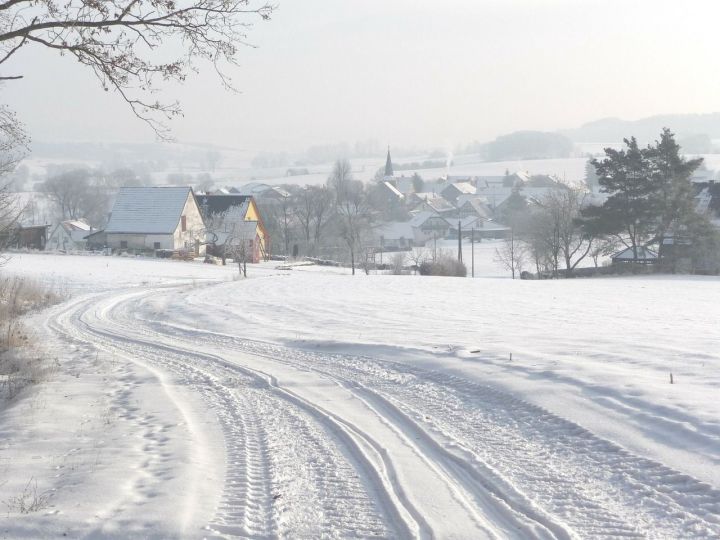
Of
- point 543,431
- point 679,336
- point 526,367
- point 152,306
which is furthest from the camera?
point 152,306

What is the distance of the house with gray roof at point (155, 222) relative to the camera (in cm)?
6794

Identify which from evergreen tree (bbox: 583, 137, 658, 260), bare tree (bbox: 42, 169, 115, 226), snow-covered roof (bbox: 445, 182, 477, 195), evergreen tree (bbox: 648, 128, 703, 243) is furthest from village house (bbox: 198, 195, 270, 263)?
snow-covered roof (bbox: 445, 182, 477, 195)

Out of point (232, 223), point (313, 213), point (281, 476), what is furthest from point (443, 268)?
point (281, 476)

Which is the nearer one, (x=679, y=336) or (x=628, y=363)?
(x=628, y=363)

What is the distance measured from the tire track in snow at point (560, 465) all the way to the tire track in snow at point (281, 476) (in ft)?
3.88

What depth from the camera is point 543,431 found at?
7680 millimetres

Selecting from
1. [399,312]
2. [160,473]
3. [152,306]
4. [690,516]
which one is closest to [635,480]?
[690,516]

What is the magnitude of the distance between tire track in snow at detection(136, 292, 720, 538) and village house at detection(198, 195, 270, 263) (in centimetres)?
5837

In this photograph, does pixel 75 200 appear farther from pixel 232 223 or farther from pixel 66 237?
pixel 232 223

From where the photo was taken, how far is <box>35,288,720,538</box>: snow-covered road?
530 centimetres

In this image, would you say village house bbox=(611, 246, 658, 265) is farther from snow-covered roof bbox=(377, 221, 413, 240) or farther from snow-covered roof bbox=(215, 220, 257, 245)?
snow-covered roof bbox=(377, 221, 413, 240)

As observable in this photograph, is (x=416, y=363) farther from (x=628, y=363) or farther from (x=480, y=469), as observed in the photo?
(x=480, y=469)

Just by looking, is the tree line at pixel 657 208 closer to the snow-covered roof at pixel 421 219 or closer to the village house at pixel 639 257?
the village house at pixel 639 257

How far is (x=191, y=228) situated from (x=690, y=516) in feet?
223
